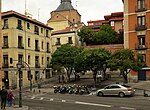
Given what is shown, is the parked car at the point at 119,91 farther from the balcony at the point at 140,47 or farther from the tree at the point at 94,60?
the balcony at the point at 140,47

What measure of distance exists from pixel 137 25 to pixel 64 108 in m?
28.4

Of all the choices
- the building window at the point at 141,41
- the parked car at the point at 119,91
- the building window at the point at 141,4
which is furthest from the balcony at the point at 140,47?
the parked car at the point at 119,91

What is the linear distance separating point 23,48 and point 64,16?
36.6 m

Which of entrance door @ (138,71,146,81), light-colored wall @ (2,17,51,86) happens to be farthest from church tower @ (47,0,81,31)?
entrance door @ (138,71,146,81)

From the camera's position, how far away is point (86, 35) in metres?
64.2

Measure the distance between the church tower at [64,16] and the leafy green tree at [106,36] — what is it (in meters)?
17.1

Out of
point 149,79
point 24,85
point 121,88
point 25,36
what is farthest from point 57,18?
point 121,88

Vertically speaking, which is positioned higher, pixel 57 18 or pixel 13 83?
pixel 57 18

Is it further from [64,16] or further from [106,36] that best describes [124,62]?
[64,16]

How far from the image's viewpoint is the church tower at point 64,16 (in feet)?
268

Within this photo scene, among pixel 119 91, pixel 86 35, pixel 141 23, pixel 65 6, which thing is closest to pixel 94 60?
pixel 119 91

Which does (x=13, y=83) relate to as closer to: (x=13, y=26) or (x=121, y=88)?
(x=13, y=26)

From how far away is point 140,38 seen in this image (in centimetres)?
4616

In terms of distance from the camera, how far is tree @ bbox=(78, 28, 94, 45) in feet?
209
